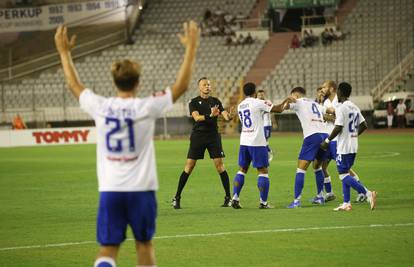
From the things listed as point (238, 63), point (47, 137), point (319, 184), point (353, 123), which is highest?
point (238, 63)

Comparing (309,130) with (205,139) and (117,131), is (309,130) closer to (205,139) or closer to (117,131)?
(205,139)

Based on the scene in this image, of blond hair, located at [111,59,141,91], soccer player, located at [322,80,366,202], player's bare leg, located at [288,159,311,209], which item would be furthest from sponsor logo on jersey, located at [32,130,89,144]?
blond hair, located at [111,59,141,91]

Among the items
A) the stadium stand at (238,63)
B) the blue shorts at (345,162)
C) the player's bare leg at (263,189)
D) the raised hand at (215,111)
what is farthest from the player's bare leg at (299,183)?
the stadium stand at (238,63)

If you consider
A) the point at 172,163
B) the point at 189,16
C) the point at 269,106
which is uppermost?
the point at 189,16

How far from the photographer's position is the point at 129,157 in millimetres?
7895

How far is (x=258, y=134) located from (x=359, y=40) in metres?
38.6

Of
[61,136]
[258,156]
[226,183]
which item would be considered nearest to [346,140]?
[258,156]

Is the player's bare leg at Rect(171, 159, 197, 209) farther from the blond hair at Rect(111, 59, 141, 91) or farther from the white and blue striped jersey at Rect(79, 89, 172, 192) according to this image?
the blond hair at Rect(111, 59, 141, 91)

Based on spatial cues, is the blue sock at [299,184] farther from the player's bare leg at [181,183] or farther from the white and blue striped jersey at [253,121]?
the player's bare leg at [181,183]

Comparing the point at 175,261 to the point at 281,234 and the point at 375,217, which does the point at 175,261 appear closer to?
the point at 281,234

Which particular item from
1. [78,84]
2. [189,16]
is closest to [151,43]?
[189,16]

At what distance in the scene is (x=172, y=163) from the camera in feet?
99.1

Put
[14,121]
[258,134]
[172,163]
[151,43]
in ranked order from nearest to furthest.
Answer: [258,134] < [172,163] < [14,121] < [151,43]

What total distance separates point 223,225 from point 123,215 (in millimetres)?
6498
